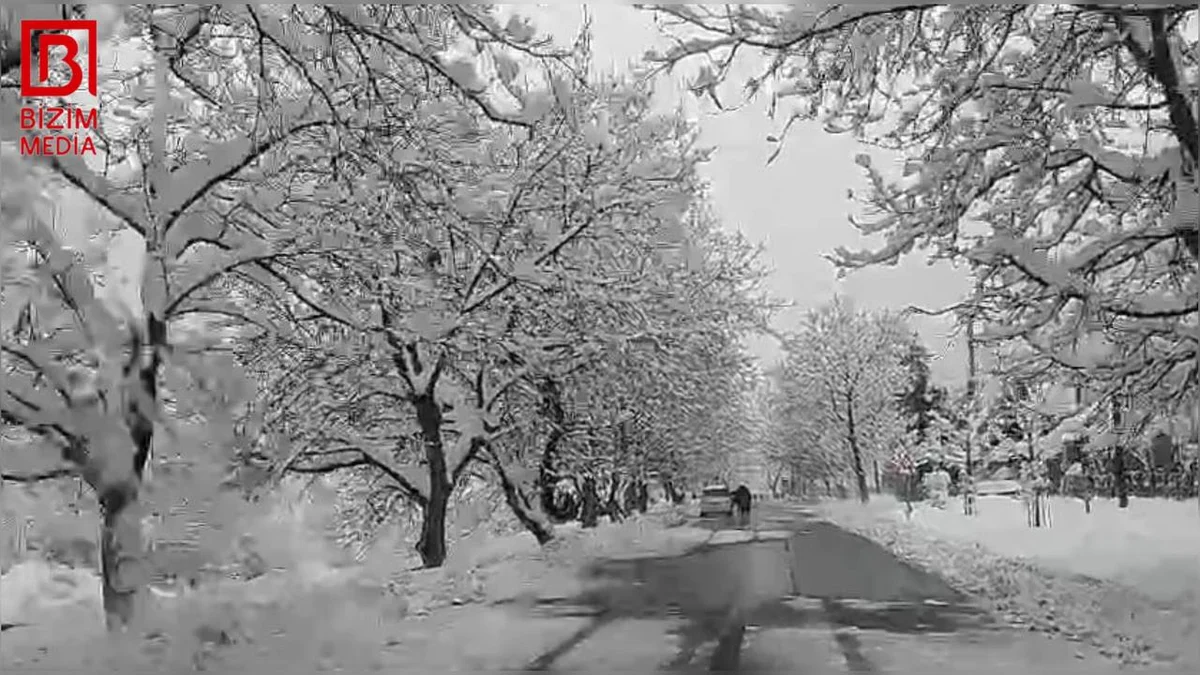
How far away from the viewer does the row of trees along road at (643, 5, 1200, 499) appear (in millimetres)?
6996

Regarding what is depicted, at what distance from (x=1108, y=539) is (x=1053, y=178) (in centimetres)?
745

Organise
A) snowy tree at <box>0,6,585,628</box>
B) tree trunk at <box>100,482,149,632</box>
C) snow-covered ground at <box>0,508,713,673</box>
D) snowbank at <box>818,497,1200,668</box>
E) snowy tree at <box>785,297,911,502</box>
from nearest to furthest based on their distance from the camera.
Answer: snowy tree at <box>0,6,585,628</box> < snow-covered ground at <box>0,508,713,673</box> < tree trunk at <box>100,482,149,632</box> < snowbank at <box>818,497,1200,668</box> < snowy tree at <box>785,297,911,502</box>

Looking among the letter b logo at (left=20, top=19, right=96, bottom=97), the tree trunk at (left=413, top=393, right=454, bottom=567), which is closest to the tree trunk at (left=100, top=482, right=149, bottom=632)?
the letter b logo at (left=20, top=19, right=96, bottom=97)

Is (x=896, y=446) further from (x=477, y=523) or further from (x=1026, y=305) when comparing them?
(x=1026, y=305)

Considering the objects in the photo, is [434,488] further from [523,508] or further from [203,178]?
[203,178]

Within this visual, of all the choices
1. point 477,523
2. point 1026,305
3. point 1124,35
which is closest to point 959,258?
point 1026,305

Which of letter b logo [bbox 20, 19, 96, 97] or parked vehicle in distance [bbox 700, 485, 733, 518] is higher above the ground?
letter b logo [bbox 20, 19, 96, 97]

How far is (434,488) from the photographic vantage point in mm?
14484

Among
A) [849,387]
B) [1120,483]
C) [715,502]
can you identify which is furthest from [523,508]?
[849,387]

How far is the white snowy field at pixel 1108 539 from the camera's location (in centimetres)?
980

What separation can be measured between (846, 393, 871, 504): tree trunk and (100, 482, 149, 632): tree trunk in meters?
34.8

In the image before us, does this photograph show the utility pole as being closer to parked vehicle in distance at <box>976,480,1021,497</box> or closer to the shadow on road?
parked vehicle in distance at <box>976,480,1021,497</box>

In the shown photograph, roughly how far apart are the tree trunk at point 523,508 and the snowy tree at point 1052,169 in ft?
29.5

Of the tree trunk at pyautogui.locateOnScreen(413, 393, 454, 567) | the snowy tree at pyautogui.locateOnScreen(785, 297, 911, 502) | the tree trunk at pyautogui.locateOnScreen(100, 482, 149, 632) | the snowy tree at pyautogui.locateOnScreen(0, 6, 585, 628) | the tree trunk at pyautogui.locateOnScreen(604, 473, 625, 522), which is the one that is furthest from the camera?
the snowy tree at pyautogui.locateOnScreen(785, 297, 911, 502)
